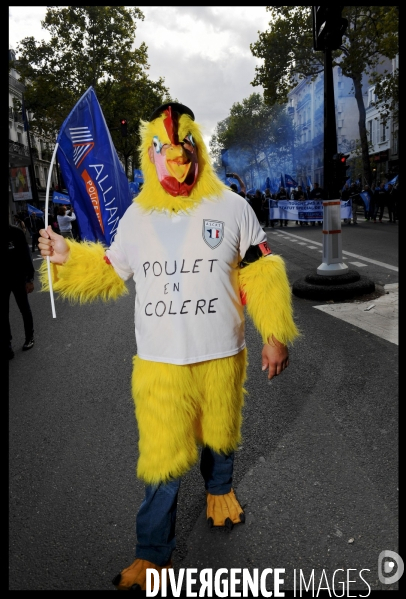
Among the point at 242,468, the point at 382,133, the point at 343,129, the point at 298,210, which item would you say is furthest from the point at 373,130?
the point at 242,468

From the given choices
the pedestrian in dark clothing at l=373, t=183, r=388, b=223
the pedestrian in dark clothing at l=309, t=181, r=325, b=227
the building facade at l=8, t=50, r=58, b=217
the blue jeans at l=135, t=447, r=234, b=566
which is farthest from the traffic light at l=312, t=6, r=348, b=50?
the building facade at l=8, t=50, r=58, b=217

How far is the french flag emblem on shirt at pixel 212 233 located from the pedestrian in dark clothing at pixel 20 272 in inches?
166

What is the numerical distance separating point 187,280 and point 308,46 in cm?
2719

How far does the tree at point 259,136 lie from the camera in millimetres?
67000

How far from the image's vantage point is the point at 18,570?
219 centimetres

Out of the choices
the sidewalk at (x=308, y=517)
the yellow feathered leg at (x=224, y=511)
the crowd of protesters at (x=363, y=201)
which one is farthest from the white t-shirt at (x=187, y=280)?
the crowd of protesters at (x=363, y=201)

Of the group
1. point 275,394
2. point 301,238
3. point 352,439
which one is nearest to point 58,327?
point 275,394

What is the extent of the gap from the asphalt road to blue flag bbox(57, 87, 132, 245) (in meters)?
1.74

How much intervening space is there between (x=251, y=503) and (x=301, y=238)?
576 inches

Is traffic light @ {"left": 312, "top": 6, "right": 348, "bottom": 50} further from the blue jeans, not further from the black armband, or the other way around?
the blue jeans

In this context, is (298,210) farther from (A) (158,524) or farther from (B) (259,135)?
(B) (259,135)

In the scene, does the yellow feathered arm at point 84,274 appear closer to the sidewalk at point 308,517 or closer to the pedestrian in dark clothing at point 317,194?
the sidewalk at point 308,517

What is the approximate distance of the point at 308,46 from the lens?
25188 mm
